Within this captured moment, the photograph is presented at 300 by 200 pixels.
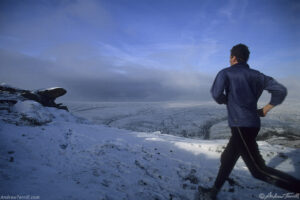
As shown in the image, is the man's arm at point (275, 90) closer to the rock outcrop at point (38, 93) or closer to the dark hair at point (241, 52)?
the dark hair at point (241, 52)

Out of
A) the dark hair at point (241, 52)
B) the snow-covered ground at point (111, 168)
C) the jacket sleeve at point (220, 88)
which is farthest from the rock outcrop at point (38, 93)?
the dark hair at point (241, 52)

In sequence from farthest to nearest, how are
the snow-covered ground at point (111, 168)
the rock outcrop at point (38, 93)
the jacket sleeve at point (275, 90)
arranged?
the rock outcrop at point (38, 93), the snow-covered ground at point (111, 168), the jacket sleeve at point (275, 90)

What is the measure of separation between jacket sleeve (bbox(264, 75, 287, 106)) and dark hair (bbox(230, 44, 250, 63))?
535 mm

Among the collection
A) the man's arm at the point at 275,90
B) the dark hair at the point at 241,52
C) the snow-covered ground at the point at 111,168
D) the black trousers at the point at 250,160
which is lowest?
the snow-covered ground at the point at 111,168

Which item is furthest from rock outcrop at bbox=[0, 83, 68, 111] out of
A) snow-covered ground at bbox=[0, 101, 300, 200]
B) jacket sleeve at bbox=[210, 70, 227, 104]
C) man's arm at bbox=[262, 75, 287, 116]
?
man's arm at bbox=[262, 75, 287, 116]

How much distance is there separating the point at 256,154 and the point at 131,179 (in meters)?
2.55

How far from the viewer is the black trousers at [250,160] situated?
2.31m

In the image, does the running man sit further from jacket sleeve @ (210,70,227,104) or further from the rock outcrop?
the rock outcrop

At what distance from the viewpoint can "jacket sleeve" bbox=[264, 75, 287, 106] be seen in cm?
248

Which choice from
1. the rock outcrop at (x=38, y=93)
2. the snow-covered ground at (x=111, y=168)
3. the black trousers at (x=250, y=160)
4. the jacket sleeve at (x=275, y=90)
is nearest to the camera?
the black trousers at (x=250, y=160)

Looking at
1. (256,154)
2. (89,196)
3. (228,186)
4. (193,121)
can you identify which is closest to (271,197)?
(228,186)

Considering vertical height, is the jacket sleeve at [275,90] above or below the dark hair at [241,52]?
below

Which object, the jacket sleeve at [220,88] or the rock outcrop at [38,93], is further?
the rock outcrop at [38,93]

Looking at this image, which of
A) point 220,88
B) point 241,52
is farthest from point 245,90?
point 241,52
